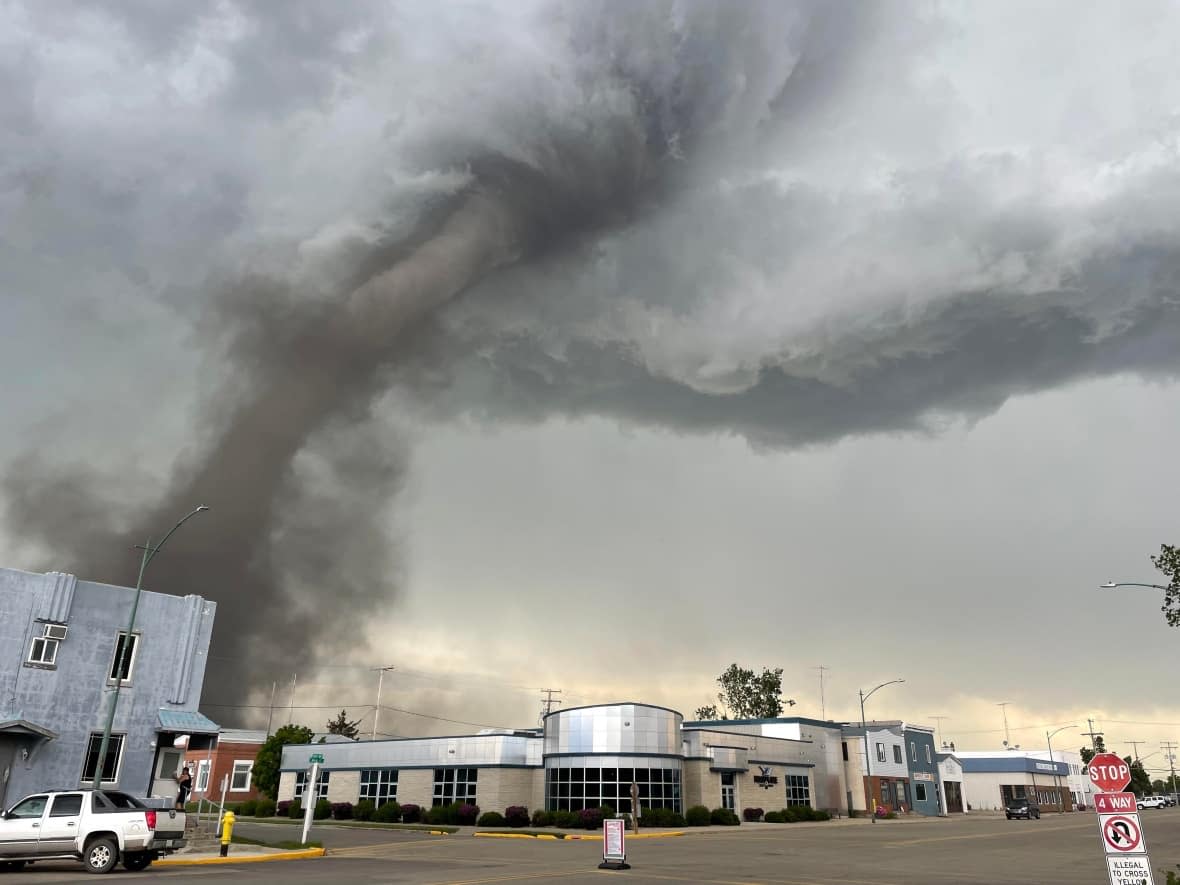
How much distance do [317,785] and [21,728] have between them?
37.0m

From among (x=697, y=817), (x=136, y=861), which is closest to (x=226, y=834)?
(x=136, y=861)

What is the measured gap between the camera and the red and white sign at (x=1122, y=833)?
1205cm

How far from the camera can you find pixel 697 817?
180ft

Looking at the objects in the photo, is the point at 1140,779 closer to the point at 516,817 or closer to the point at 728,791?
the point at 728,791

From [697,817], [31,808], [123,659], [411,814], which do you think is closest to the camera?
[31,808]

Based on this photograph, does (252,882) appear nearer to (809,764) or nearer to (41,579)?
(41,579)

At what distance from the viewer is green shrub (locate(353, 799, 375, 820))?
5838 centimetres

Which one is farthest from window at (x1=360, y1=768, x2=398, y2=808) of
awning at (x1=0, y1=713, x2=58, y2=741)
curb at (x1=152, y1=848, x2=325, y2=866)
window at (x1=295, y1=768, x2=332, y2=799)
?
awning at (x1=0, y1=713, x2=58, y2=741)

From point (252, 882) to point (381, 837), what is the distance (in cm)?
2468

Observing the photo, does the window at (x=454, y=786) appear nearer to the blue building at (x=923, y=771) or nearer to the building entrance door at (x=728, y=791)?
the building entrance door at (x=728, y=791)

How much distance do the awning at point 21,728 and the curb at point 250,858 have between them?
7.62m

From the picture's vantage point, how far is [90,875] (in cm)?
2128

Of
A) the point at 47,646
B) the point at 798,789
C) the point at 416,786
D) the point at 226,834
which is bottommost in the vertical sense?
the point at 226,834

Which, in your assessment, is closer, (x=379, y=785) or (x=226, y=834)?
(x=226, y=834)
